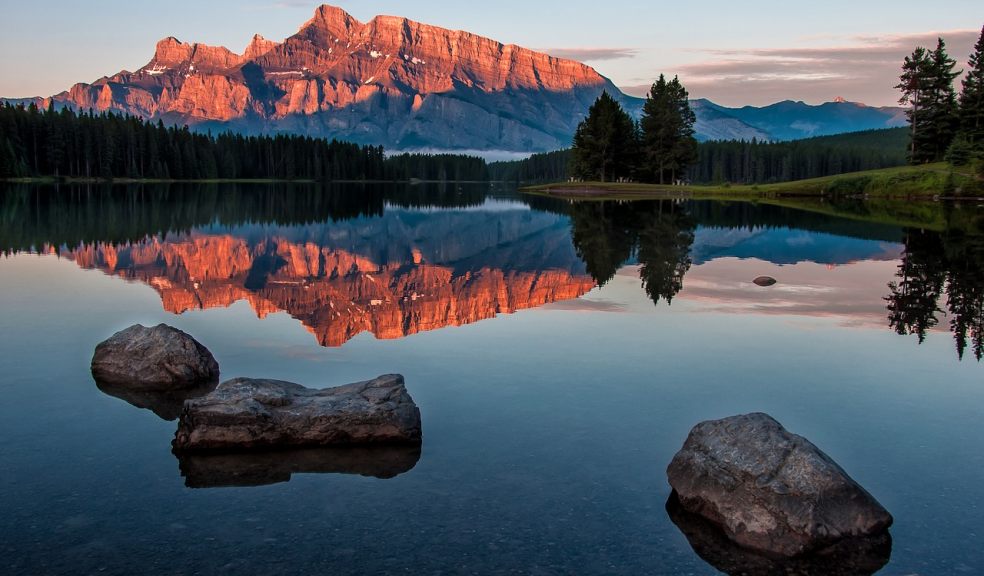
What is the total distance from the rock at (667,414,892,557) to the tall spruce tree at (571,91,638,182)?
430 feet

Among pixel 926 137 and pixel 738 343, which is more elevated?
pixel 926 137

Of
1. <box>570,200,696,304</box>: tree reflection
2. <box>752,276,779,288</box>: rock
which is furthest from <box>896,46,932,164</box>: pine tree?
<box>752,276,779,288</box>: rock

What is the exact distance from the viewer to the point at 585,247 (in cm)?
4806

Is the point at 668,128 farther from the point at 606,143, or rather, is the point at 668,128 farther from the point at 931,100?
the point at 931,100

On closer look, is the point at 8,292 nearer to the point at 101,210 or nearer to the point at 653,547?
the point at 653,547

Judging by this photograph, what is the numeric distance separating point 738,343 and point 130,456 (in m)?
15.8

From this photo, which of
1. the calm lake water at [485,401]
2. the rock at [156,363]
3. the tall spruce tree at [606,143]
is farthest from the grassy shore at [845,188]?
the rock at [156,363]

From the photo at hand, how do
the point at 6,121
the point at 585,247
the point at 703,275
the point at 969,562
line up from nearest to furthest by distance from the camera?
1. the point at 969,562
2. the point at 703,275
3. the point at 585,247
4. the point at 6,121

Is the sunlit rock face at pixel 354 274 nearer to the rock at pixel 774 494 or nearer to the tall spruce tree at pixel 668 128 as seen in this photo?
the rock at pixel 774 494

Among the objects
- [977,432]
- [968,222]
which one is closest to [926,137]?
[968,222]

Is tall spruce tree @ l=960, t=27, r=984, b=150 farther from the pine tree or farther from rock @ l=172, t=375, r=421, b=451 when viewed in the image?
rock @ l=172, t=375, r=421, b=451

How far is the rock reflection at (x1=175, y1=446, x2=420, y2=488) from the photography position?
12696mm

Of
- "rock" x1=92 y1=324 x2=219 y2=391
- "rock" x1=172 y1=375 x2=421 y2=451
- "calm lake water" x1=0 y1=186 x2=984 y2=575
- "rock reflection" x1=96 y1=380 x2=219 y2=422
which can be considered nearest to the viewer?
"calm lake water" x1=0 y1=186 x2=984 y2=575

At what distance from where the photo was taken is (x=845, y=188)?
120875 millimetres
